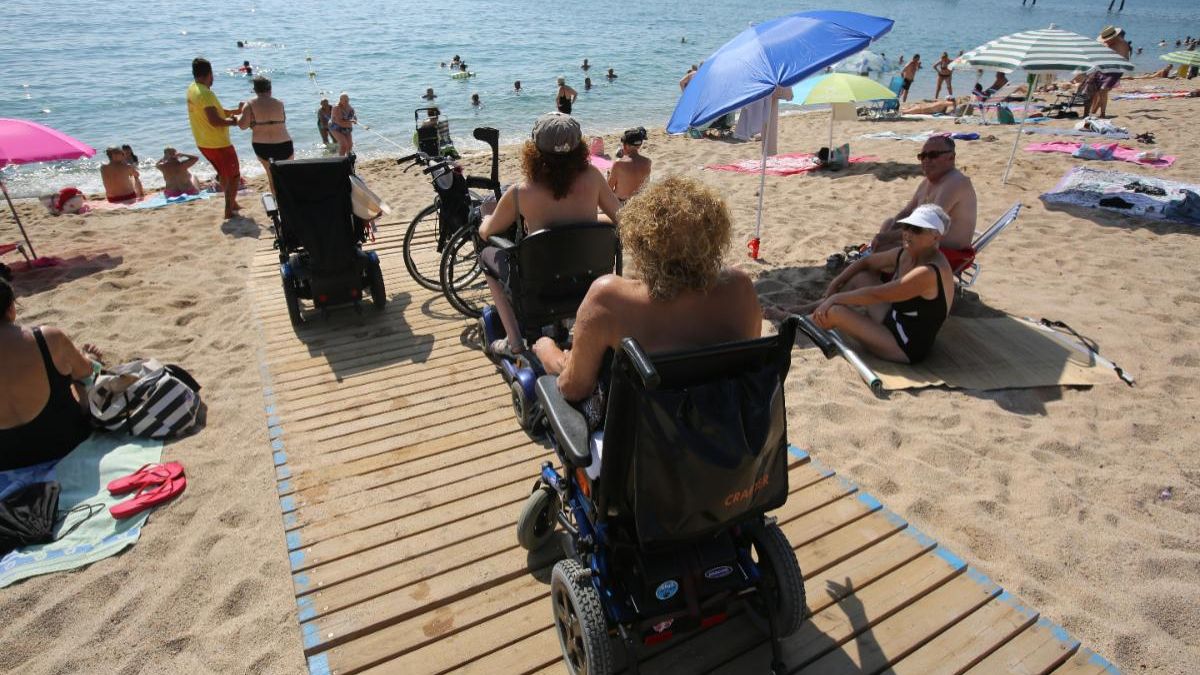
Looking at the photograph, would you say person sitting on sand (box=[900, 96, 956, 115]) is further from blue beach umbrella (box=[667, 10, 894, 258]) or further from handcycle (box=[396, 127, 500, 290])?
handcycle (box=[396, 127, 500, 290])

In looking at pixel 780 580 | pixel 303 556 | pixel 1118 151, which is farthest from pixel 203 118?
pixel 1118 151

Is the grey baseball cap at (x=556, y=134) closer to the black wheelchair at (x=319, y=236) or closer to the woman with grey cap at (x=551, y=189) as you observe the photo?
the woman with grey cap at (x=551, y=189)

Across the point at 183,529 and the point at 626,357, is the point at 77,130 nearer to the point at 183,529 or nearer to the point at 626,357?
the point at 183,529

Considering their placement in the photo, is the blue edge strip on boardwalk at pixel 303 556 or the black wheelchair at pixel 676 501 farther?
the blue edge strip on boardwalk at pixel 303 556

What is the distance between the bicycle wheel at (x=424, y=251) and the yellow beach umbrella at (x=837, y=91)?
547 cm

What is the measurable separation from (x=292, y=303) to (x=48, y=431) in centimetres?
168

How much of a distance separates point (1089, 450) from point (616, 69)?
86.1 feet

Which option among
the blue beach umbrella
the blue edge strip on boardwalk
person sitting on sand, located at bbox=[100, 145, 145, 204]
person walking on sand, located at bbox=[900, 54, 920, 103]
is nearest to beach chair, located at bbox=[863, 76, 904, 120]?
person walking on sand, located at bbox=[900, 54, 920, 103]

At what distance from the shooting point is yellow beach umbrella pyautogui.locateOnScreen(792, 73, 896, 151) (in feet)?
29.6

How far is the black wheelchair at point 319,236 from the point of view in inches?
170

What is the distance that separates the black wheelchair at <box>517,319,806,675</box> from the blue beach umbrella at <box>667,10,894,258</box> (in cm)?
352

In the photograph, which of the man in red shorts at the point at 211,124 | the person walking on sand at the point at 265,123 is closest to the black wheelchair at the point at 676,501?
the person walking on sand at the point at 265,123

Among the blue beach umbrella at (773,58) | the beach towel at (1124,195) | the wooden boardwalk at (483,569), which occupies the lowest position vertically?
the wooden boardwalk at (483,569)

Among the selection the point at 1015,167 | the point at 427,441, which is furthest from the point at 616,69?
the point at 427,441
